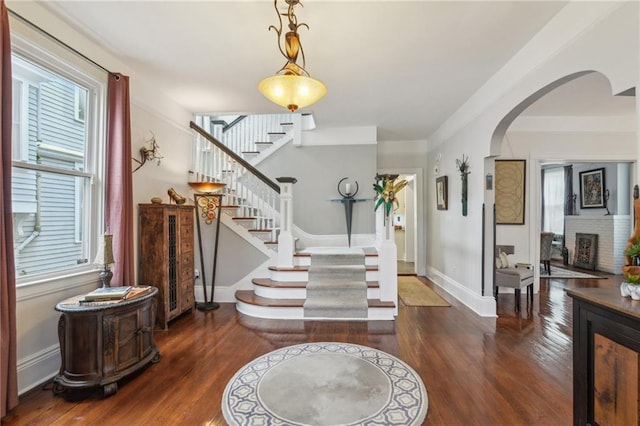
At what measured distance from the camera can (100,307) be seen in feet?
7.14

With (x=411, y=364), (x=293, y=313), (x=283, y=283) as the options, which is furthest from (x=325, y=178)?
(x=411, y=364)

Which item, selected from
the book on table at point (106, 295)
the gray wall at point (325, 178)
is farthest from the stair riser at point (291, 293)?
the book on table at point (106, 295)

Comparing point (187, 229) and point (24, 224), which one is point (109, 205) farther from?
point (187, 229)

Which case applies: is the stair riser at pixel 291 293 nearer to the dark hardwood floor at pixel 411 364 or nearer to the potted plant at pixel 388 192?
the dark hardwood floor at pixel 411 364

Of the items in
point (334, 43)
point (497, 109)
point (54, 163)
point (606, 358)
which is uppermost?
point (334, 43)

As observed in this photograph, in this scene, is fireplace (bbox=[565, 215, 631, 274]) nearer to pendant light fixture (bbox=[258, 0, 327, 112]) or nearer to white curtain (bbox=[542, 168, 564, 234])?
white curtain (bbox=[542, 168, 564, 234])

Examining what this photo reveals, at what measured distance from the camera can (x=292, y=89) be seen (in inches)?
83.4

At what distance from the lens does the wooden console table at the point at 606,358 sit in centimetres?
132

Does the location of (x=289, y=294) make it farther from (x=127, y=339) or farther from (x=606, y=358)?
(x=606, y=358)

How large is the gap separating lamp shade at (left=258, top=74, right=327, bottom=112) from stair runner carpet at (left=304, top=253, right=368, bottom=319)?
2.56 m

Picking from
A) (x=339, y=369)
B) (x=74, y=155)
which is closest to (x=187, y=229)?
(x=74, y=155)

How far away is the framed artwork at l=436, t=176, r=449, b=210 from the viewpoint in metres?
5.11

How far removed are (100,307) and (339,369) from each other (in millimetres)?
1957

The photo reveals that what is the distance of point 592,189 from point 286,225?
811 centimetres
